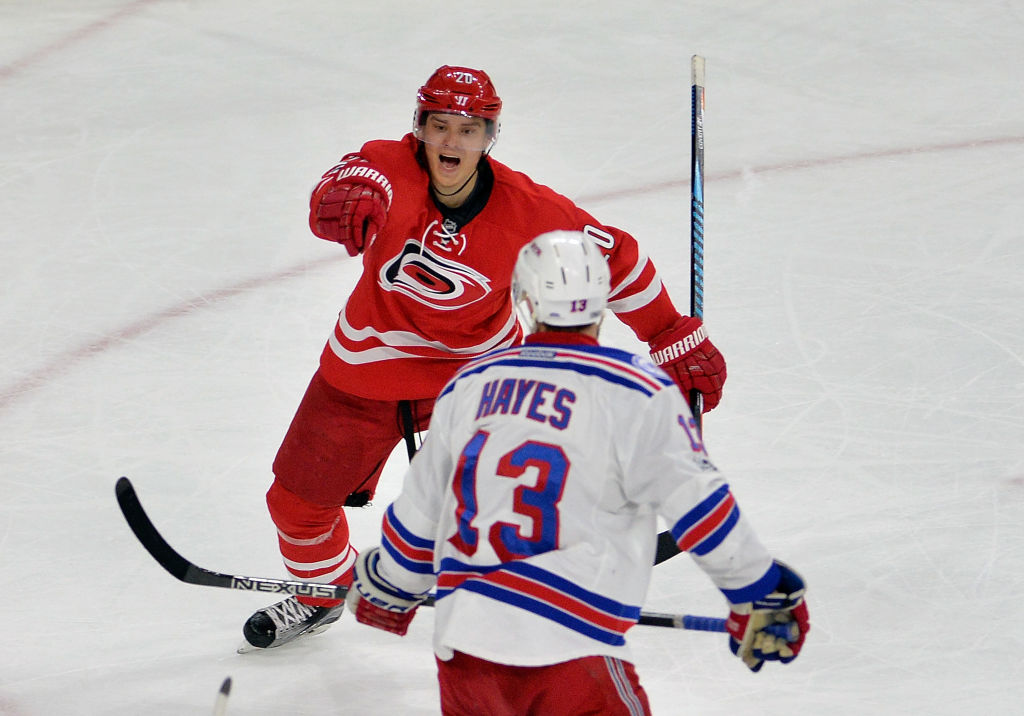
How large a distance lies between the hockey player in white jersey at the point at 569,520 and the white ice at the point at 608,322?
945 millimetres

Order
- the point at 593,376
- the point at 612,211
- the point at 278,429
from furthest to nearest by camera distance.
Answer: the point at 612,211 < the point at 278,429 < the point at 593,376

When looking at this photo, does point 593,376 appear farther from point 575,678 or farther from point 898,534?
point 898,534

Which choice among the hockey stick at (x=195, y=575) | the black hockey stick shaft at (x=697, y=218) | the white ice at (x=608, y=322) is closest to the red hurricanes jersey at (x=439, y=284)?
the black hockey stick shaft at (x=697, y=218)

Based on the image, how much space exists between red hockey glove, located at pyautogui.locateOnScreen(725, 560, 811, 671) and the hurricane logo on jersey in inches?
38.8

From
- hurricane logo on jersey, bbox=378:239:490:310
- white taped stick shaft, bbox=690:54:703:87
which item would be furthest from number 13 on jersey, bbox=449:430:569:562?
white taped stick shaft, bbox=690:54:703:87

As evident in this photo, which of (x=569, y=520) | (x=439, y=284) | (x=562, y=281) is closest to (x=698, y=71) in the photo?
(x=439, y=284)

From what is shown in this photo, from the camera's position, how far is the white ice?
3049 mm

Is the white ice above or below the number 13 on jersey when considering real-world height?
below

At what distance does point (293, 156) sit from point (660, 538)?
290cm

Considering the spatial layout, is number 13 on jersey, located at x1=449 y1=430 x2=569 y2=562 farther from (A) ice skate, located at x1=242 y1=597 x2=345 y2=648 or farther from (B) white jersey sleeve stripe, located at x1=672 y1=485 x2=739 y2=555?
(A) ice skate, located at x1=242 y1=597 x2=345 y2=648

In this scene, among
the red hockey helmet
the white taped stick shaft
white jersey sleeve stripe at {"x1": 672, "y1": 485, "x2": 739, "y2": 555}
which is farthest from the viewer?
the white taped stick shaft

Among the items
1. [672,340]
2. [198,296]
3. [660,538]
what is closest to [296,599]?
[660,538]

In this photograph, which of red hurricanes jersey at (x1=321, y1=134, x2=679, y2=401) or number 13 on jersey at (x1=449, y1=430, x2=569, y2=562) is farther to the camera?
red hurricanes jersey at (x1=321, y1=134, x2=679, y2=401)

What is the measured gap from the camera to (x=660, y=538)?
3.04 m
